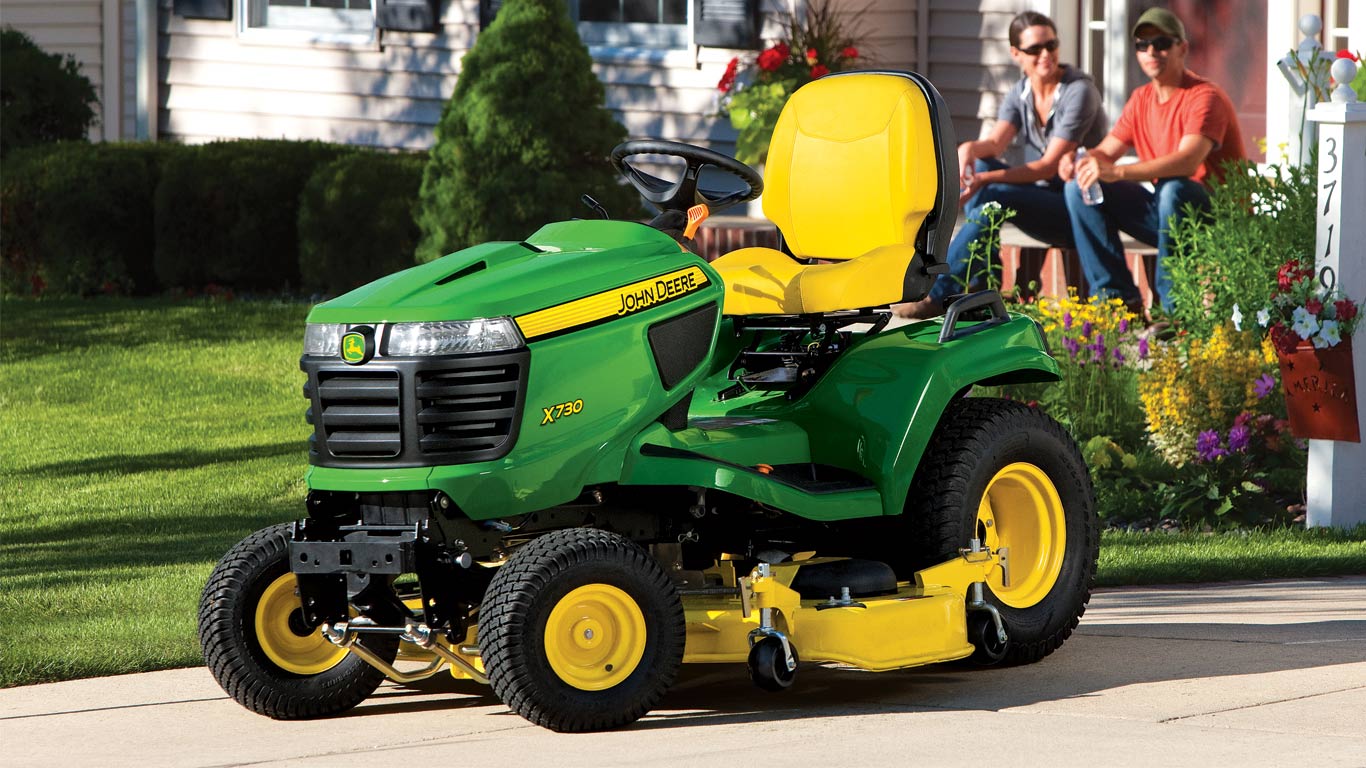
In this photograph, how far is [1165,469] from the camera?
30.7 ft

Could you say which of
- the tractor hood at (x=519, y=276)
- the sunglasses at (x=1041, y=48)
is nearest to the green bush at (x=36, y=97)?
the sunglasses at (x=1041, y=48)

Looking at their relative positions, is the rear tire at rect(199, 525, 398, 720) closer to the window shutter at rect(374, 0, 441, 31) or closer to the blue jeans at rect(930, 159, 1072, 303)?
the blue jeans at rect(930, 159, 1072, 303)

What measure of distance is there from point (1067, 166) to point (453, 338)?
24.6ft

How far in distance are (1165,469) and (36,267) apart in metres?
9.19

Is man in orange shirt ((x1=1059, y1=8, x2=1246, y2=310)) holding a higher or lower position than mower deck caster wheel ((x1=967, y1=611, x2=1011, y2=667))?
higher

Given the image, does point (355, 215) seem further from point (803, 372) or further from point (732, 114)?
point (803, 372)

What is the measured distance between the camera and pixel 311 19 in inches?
647

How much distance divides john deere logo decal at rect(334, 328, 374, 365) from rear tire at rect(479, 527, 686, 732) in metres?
0.60

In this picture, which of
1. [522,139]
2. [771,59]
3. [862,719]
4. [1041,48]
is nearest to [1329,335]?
[862,719]

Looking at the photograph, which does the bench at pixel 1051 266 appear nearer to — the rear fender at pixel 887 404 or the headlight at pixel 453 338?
the rear fender at pixel 887 404

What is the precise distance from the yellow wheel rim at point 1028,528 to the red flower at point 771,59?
6932mm

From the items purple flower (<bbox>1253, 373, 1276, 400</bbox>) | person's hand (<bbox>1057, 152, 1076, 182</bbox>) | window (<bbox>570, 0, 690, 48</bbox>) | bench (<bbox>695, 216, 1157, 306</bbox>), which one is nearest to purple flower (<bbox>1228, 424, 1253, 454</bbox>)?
purple flower (<bbox>1253, 373, 1276, 400</bbox>)

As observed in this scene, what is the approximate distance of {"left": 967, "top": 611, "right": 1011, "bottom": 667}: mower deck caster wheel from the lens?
5914mm

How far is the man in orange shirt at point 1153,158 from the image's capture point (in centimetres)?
1150
